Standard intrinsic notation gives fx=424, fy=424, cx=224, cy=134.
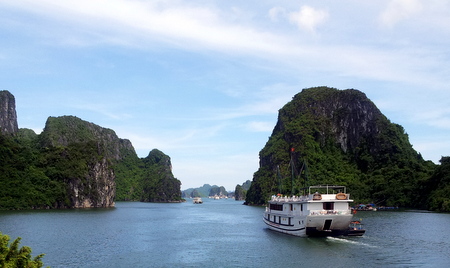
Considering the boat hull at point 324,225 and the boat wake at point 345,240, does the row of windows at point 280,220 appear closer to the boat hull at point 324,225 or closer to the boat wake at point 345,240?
the boat hull at point 324,225

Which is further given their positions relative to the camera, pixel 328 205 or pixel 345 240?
pixel 328 205

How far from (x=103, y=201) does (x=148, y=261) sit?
450ft

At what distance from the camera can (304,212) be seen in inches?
2461

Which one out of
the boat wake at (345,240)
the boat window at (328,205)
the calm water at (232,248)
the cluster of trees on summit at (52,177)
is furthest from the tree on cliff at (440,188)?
the cluster of trees on summit at (52,177)

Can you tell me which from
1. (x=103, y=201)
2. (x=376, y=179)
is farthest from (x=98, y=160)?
(x=376, y=179)

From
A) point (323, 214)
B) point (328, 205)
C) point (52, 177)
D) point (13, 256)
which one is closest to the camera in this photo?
point (13, 256)

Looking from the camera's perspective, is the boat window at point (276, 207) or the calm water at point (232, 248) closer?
the calm water at point (232, 248)

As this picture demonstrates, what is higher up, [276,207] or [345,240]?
[276,207]

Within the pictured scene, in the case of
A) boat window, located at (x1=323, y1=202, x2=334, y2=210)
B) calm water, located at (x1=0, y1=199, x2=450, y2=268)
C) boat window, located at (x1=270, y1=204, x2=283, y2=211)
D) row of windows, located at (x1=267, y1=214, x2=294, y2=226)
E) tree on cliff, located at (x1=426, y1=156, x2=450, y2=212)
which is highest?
tree on cliff, located at (x1=426, y1=156, x2=450, y2=212)

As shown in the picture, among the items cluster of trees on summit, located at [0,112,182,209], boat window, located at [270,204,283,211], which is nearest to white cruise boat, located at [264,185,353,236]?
boat window, located at [270,204,283,211]

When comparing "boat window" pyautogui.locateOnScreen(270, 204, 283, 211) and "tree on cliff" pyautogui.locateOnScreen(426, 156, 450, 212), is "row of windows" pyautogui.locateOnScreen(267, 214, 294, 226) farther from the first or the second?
"tree on cliff" pyautogui.locateOnScreen(426, 156, 450, 212)

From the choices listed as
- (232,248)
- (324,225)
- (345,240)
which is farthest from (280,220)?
(232,248)

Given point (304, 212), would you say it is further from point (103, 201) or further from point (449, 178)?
point (103, 201)

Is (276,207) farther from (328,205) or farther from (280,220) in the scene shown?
(328,205)
